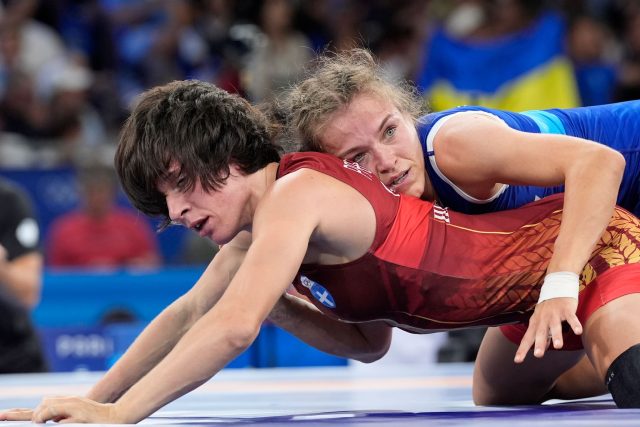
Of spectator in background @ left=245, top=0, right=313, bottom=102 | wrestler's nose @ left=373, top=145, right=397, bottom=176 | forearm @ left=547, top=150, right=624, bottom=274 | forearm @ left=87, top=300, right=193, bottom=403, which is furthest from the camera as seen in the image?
spectator in background @ left=245, top=0, right=313, bottom=102

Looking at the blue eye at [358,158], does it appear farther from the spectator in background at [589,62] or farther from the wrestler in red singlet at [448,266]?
the spectator in background at [589,62]

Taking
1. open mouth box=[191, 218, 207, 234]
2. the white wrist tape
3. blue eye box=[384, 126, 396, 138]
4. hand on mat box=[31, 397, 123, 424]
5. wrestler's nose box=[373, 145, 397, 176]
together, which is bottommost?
hand on mat box=[31, 397, 123, 424]

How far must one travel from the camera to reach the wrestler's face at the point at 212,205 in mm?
2266

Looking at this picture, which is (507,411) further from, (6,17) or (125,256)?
(6,17)

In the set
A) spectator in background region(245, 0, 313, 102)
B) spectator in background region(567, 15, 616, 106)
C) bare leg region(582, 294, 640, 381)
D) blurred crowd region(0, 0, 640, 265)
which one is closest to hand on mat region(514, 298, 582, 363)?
bare leg region(582, 294, 640, 381)

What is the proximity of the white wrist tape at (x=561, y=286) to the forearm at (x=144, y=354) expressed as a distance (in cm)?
100

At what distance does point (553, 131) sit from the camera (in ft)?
9.01

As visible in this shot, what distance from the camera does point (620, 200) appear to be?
2852mm

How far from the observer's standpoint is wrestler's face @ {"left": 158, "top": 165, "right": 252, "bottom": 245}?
2266 mm

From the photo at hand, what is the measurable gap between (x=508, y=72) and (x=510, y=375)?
418 centimetres

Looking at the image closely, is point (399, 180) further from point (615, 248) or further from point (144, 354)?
point (144, 354)

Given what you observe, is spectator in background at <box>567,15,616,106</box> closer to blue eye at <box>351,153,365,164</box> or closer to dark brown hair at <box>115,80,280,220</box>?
blue eye at <box>351,153,365,164</box>

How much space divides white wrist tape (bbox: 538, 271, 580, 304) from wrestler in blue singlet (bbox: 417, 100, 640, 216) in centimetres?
39

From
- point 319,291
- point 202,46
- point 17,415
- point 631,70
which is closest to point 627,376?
point 319,291
